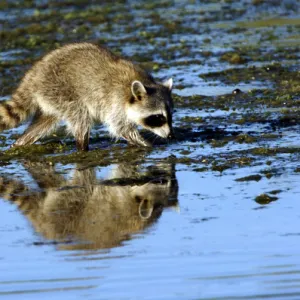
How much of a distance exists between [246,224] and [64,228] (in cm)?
145

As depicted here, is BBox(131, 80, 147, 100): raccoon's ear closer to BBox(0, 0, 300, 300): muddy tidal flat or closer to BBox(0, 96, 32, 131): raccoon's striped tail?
BBox(0, 0, 300, 300): muddy tidal flat

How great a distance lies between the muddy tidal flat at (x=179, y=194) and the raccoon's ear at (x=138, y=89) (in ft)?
1.95

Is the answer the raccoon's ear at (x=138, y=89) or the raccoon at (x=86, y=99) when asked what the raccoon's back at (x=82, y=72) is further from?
the raccoon's ear at (x=138, y=89)

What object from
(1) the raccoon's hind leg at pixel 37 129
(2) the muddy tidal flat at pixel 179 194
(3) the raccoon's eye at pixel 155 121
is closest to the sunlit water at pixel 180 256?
(2) the muddy tidal flat at pixel 179 194

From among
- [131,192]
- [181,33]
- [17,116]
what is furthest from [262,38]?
[131,192]

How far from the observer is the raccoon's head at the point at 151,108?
1125 cm

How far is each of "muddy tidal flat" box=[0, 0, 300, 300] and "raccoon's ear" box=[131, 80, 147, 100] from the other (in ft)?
1.95

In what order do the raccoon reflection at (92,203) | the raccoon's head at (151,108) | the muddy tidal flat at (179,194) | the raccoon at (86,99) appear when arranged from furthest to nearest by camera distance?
the raccoon at (86,99) < the raccoon's head at (151,108) < the raccoon reflection at (92,203) < the muddy tidal flat at (179,194)

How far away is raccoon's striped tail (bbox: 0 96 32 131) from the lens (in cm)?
1150

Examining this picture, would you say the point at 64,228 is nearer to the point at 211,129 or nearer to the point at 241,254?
the point at 241,254

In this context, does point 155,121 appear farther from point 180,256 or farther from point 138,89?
point 180,256

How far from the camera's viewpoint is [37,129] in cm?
1156

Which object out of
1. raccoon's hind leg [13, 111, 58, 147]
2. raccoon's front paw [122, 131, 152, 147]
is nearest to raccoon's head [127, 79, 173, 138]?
raccoon's front paw [122, 131, 152, 147]

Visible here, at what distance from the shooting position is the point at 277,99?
1341cm
